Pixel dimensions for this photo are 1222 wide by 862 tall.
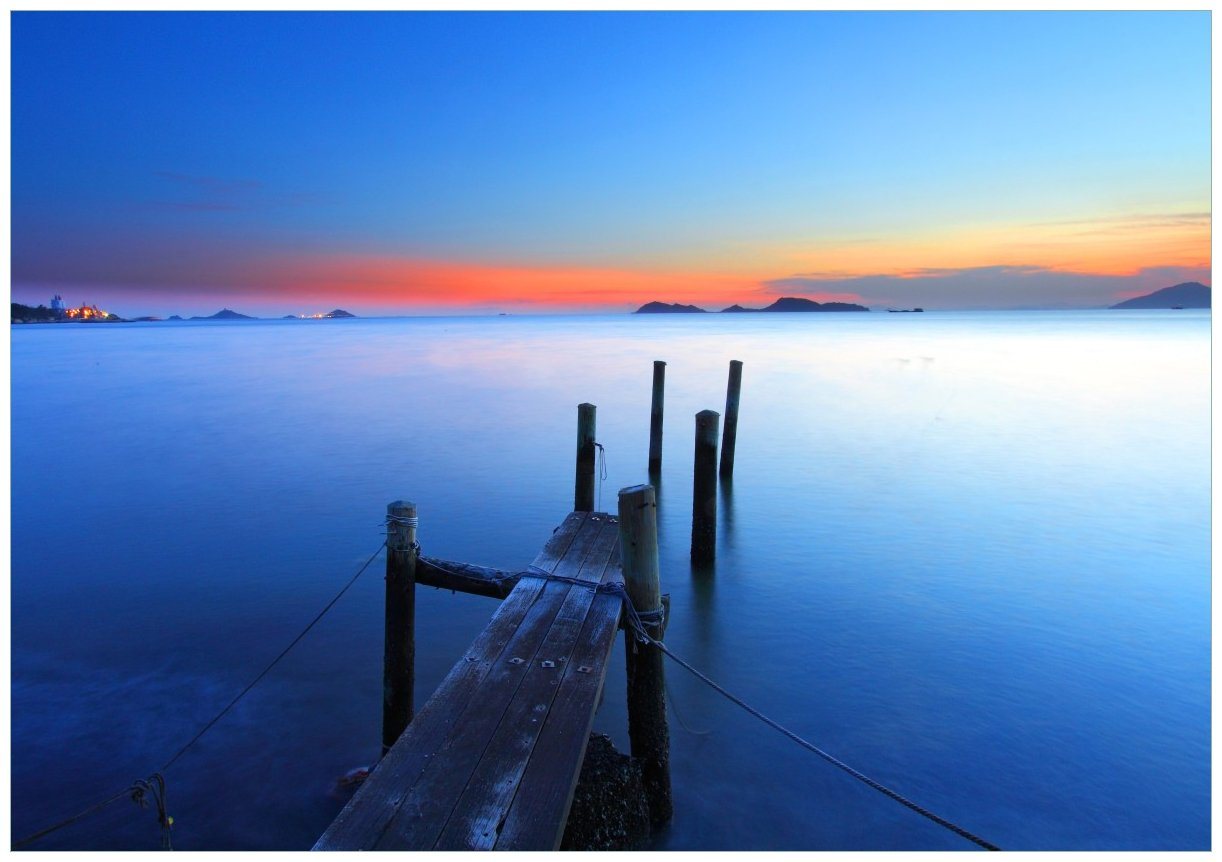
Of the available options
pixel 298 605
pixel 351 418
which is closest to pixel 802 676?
pixel 298 605

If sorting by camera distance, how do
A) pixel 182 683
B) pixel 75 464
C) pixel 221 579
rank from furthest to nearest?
1. pixel 75 464
2. pixel 221 579
3. pixel 182 683

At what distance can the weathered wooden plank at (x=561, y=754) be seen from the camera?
300 centimetres

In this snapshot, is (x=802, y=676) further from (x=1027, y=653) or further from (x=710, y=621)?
(x=1027, y=653)

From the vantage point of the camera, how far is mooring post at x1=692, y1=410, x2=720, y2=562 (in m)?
9.10

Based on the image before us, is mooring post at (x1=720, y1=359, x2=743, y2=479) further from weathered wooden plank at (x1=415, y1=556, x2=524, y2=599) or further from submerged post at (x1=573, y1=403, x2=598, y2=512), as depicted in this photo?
weathered wooden plank at (x1=415, y1=556, x2=524, y2=599)

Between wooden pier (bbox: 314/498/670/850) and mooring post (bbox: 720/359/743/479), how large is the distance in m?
9.16

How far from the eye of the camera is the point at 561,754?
11.3 ft

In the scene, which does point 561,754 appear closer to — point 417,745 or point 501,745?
point 501,745

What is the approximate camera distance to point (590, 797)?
14.2ft

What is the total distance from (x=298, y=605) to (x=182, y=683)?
1951mm

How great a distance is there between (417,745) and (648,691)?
187 centimetres

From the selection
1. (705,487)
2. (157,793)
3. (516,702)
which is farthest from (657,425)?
(157,793)

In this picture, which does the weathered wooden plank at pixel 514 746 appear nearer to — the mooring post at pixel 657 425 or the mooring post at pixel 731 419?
the mooring post at pixel 731 419

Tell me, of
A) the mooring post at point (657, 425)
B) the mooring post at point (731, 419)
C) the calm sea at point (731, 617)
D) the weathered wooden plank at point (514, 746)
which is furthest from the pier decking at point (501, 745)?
the mooring post at point (657, 425)
